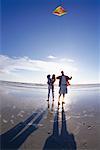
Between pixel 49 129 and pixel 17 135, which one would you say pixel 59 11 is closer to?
pixel 49 129

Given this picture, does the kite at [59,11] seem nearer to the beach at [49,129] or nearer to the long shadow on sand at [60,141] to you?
the beach at [49,129]

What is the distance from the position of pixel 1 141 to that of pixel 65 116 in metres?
4.41

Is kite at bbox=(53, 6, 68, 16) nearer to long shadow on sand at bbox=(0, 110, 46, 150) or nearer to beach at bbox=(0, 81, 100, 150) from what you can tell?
beach at bbox=(0, 81, 100, 150)

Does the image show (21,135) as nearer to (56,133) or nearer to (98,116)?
(56,133)

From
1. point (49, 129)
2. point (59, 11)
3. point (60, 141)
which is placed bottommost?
point (60, 141)

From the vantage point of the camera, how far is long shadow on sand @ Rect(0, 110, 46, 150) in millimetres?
7547

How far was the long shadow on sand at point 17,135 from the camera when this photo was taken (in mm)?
7547

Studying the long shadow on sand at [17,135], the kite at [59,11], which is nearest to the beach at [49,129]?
the long shadow on sand at [17,135]

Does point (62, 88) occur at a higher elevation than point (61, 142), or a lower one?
higher

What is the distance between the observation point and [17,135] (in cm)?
848

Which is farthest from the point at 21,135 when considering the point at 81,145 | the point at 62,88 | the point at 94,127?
the point at 62,88

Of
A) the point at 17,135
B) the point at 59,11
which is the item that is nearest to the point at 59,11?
the point at 59,11

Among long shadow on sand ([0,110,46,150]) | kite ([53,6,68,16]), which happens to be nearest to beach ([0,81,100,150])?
long shadow on sand ([0,110,46,150])

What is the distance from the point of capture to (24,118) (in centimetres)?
1123
